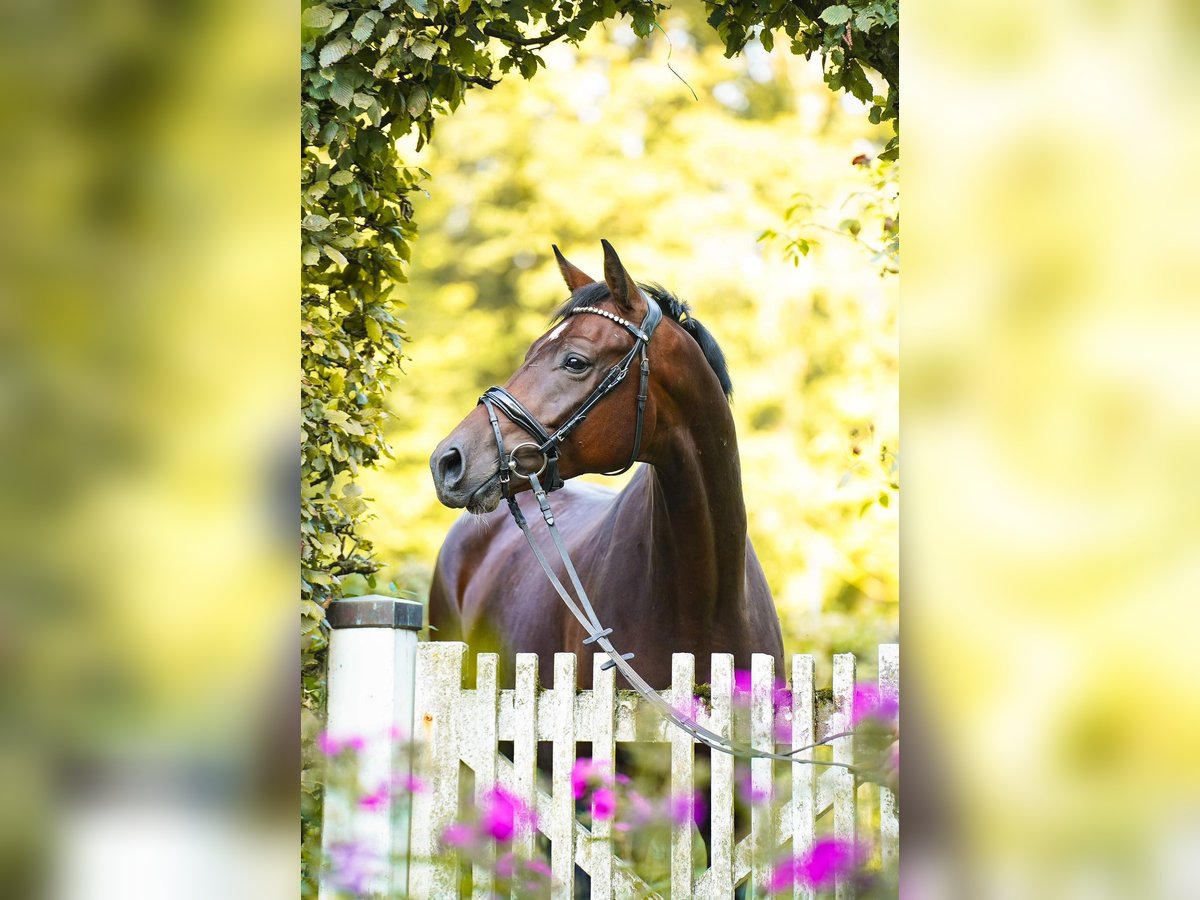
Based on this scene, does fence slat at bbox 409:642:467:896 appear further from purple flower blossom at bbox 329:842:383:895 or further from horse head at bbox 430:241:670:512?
horse head at bbox 430:241:670:512

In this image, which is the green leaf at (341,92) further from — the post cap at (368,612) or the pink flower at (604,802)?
the pink flower at (604,802)

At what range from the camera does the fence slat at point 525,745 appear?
3174 mm

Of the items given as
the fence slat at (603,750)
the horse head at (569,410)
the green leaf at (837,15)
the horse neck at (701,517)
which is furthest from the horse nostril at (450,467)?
the green leaf at (837,15)

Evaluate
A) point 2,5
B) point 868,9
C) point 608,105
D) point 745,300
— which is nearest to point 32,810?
point 2,5

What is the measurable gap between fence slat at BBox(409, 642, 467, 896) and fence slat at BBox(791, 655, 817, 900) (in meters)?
0.88

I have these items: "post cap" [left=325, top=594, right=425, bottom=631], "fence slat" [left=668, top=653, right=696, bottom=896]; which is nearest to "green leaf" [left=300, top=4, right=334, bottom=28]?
"post cap" [left=325, top=594, right=425, bottom=631]

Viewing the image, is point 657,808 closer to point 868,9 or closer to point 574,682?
point 574,682

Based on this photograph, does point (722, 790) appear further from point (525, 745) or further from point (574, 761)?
point (525, 745)

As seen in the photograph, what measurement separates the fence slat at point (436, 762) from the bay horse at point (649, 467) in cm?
49

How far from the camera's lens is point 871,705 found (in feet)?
9.66

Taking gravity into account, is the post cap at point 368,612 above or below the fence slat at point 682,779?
above

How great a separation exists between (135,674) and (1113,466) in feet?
4.93

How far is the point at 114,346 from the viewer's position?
1.93 meters

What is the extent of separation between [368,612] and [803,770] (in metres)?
1.17
